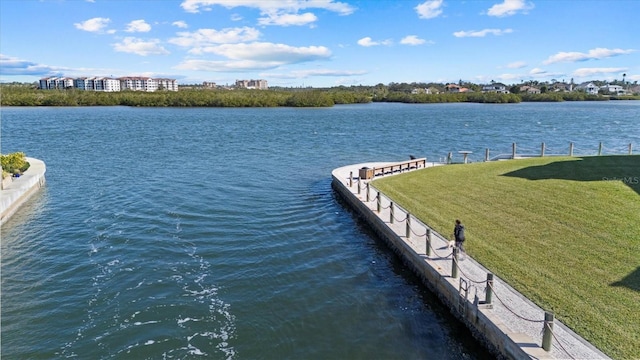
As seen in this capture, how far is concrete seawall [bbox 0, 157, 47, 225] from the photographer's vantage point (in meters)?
22.4

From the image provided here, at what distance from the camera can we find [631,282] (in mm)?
12055

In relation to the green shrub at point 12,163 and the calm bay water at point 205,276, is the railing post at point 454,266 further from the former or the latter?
the green shrub at point 12,163

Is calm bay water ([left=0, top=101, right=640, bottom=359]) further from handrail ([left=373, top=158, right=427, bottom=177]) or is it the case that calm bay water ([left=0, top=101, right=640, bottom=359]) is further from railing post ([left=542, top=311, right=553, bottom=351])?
handrail ([left=373, top=158, right=427, bottom=177])

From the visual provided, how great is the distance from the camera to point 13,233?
2030 centimetres

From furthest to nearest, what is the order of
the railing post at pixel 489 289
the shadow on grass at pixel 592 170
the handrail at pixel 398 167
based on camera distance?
the handrail at pixel 398 167, the shadow on grass at pixel 592 170, the railing post at pixel 489 289

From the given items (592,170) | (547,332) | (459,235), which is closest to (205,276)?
(459,235)

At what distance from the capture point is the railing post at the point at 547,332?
9281 mm

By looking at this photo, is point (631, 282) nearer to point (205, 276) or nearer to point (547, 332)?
point (547, 332)

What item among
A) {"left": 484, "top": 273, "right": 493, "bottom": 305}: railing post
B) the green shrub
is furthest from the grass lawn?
the green shrub

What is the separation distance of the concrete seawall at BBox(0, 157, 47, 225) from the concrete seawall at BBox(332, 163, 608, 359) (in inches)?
705

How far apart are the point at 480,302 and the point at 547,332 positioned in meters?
2.21

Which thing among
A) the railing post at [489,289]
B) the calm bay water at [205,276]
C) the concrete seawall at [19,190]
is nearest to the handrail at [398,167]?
→ the calm bay water at [205,276]

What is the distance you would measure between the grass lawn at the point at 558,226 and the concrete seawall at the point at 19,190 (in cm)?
1845

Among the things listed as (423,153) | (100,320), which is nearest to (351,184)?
(100,320)
